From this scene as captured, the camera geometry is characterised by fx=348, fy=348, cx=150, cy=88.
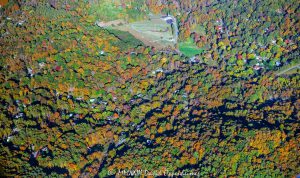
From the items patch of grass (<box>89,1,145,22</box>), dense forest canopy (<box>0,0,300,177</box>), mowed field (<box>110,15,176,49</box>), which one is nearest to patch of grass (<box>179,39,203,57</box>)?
dense forest canopy (<box>0,0,300,177</box>)

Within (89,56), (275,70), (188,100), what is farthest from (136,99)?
(275,70)

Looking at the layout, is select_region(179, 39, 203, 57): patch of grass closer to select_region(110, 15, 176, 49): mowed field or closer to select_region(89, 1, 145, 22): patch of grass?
select_region(110, 15, 176, 49): mowed field

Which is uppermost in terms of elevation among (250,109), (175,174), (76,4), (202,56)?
(76,4)

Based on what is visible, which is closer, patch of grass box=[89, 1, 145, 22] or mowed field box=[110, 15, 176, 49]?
mowed field box=[110, 15, 176, 49]

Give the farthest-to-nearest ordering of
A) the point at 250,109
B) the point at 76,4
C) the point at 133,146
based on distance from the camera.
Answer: the point at 76,4
the point at 250,109
the point at 133,146

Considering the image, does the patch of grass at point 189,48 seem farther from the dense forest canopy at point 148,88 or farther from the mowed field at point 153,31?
Result: the mowed field at point 153,31

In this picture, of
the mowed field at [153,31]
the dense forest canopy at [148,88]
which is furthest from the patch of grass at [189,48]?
the mowed field at [153,31]

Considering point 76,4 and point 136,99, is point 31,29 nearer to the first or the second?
point 76,4
